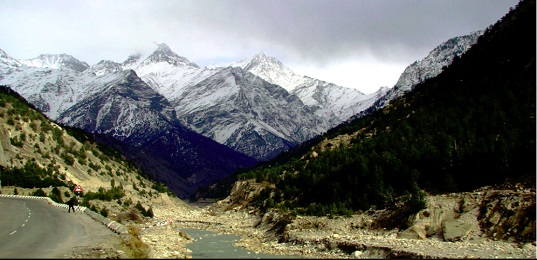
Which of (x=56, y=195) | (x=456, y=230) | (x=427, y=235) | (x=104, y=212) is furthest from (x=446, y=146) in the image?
(x=56, y=195)

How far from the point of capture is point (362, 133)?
310ft

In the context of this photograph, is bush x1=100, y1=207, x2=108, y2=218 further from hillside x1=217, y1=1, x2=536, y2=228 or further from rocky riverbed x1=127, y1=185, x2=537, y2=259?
hillside x1=217, y1=1, x2=536, y2=228

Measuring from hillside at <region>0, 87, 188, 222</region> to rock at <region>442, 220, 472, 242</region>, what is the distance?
1932 inches

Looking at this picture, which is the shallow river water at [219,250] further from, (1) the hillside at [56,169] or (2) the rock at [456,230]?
(1) the hillside at [56,169]

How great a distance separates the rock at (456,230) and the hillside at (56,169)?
1932 inches

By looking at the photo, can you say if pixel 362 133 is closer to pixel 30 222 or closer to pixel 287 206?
pixel 287 206

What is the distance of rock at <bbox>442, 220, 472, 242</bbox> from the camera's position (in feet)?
120

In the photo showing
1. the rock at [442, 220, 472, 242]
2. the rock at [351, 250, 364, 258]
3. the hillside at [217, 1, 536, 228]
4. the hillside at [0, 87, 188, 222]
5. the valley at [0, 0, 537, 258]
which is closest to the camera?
the rock at [351, 250, 364, 258]

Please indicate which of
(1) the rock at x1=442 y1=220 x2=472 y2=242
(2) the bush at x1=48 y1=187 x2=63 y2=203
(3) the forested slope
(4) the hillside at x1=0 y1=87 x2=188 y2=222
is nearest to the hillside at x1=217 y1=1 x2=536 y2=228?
(3) the forested slope

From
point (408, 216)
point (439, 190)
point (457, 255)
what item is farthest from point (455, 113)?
point (457, 255)

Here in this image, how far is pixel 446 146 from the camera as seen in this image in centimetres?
5697

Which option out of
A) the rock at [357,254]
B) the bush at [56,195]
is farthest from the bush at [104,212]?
the rock at [357,254]

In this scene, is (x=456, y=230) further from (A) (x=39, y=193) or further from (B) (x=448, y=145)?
(A) (x=39, y=193)

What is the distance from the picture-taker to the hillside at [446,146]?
4956 centimetres
